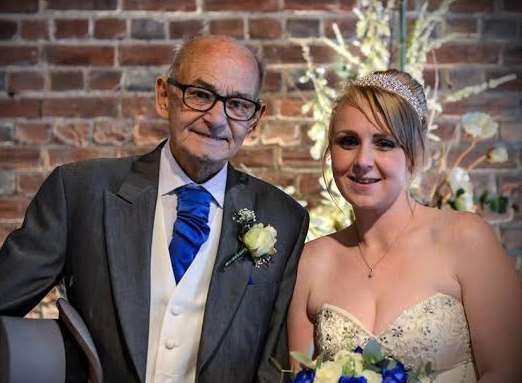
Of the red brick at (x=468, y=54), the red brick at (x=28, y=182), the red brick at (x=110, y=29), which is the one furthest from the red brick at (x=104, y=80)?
the red brick at (x=468, y=54)

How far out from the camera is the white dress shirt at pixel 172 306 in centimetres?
222

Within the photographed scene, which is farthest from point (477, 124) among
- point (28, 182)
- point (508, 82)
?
point (28, 182)

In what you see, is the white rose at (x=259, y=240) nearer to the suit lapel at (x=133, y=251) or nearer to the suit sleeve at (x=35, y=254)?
the suit lapel at (x=133, y=251)

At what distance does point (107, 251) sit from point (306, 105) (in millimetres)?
1207

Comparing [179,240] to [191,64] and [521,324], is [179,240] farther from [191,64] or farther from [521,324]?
[521,324]

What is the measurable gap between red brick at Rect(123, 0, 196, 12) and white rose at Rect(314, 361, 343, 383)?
76.9 inches

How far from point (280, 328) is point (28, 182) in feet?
5.03

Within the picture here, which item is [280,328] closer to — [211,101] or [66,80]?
[211,101]

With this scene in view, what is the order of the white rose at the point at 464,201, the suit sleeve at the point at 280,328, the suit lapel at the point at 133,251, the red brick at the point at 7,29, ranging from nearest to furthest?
the suit lapel at the point at 133,251 → the suit sleeve at the point at 280,328 → the white rose at the point at 464,201 → the red brick at the point at 7,29

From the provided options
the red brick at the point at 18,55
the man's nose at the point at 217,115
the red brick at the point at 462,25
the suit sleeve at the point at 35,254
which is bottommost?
the suit sleeve at the point at 35,254

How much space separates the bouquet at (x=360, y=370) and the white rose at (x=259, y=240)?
0.43 metres

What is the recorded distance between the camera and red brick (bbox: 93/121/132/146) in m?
3.48

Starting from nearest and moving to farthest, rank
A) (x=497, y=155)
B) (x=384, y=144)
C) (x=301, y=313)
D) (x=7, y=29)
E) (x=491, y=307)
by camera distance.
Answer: (x=491, y=307)
(x=384, y=144)
(x=301, y=313)
(x=497, y=155)
(x=7, y=29)

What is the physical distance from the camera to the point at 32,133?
11.4 ft
